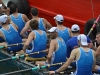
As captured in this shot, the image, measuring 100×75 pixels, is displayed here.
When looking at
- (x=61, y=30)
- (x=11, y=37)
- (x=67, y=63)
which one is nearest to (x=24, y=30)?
(x=11, y=37)

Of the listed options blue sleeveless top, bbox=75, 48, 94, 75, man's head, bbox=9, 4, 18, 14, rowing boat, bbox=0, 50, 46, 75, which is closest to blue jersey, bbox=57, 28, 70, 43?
rowing boat, bbox=0, 50, 46, 75

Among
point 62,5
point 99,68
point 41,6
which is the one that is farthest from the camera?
point 41,6

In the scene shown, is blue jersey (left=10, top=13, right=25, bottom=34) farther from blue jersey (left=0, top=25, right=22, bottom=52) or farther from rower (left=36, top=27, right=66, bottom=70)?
rower (left=36, top=27, right=66, bottom=70)

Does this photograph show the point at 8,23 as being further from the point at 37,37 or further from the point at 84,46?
the point at 84,46

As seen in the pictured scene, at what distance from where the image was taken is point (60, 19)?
8492mm

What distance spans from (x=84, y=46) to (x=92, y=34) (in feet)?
10.6

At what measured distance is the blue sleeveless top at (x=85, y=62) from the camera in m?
6.56

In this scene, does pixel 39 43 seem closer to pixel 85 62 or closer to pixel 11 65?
pixel 11 65

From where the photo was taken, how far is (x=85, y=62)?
659cm

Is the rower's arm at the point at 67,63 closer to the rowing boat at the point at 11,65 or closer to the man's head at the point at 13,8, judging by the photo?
the rowing boat at the point at 11,65

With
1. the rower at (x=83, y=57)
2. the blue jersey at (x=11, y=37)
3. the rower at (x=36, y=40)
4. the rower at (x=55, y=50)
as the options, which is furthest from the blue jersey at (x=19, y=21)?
the rower at (x=83, y=57)

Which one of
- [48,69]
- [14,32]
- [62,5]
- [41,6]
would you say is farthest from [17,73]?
[41,6]

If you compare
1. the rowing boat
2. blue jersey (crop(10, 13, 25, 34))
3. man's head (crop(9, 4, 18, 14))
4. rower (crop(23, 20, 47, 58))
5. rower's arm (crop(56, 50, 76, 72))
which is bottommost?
the rowing boat

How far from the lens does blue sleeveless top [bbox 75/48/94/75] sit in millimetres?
6557
